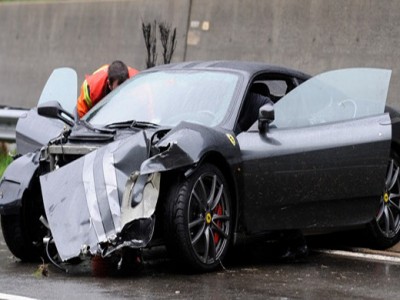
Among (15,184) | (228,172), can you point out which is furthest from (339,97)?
(15,184)

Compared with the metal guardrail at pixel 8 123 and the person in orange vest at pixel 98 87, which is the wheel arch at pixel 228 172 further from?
the metal guardrail at pixel 8 123

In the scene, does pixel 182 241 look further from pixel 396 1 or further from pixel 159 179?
pixel 396 1

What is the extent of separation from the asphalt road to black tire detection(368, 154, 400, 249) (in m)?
0.56

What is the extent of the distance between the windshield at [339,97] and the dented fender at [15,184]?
2001 mm

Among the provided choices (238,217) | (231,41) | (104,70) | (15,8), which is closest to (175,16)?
(231,41)

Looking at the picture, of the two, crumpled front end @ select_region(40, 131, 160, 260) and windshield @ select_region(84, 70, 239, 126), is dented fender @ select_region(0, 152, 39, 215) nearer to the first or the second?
crumpled front end @ select_region(40, 131, 160, 260)

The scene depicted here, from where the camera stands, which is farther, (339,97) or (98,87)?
(98,87)

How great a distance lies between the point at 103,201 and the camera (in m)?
8.71

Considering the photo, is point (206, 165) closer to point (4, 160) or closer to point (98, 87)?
point (98, 87)

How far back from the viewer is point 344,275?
9.14m

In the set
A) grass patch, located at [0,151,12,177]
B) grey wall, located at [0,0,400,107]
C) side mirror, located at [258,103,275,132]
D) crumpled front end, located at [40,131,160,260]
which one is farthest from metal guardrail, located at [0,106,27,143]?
crumpled front end, located at [40,131,160,260]

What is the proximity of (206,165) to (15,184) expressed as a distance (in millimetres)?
1469

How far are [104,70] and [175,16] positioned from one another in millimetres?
4806

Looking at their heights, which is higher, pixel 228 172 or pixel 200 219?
pixel 228 172
